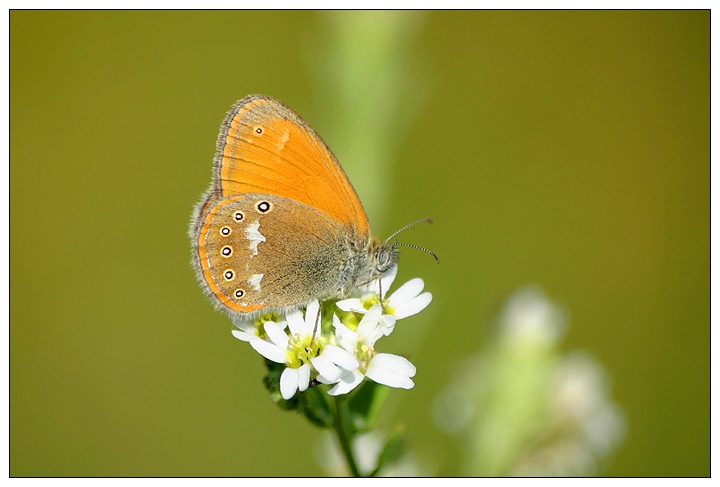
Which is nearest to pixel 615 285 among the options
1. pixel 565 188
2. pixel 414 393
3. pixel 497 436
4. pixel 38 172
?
pixel 565 188

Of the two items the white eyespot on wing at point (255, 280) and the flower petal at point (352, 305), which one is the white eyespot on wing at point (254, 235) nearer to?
the white eyespot on wing at point (255, 280)

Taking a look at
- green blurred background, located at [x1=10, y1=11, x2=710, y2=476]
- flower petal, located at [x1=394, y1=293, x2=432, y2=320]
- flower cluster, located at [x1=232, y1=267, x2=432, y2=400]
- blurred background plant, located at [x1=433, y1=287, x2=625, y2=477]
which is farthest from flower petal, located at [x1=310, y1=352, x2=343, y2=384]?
green blurred background, located at [x1=10, y1=11, x2=710, y2=476]

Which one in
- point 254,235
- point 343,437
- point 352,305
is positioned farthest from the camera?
point 254,235

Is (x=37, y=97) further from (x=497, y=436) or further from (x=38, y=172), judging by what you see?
(x=497, y=436)

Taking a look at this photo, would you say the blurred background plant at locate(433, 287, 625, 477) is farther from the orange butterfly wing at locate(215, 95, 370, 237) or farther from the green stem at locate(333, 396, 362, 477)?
the orange butterfly wing at locate(215, 95, 370, 237)

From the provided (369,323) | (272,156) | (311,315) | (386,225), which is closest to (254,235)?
(272,156)

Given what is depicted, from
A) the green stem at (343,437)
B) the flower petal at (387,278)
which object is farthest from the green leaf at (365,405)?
the flower petal at (387,278)

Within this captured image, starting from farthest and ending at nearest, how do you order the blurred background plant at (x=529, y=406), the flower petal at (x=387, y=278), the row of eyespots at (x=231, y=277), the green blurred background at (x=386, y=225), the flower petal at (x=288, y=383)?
the green blurred background at (x=386, y=225) → the blurred background plant at (x=529, y=406) → the flower petal at (x=387, y=278) → the row of eyespots at (x=231, y=277) → the flower petal at (x=288, y=383)

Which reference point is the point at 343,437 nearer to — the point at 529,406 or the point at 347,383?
the point at 347,383
